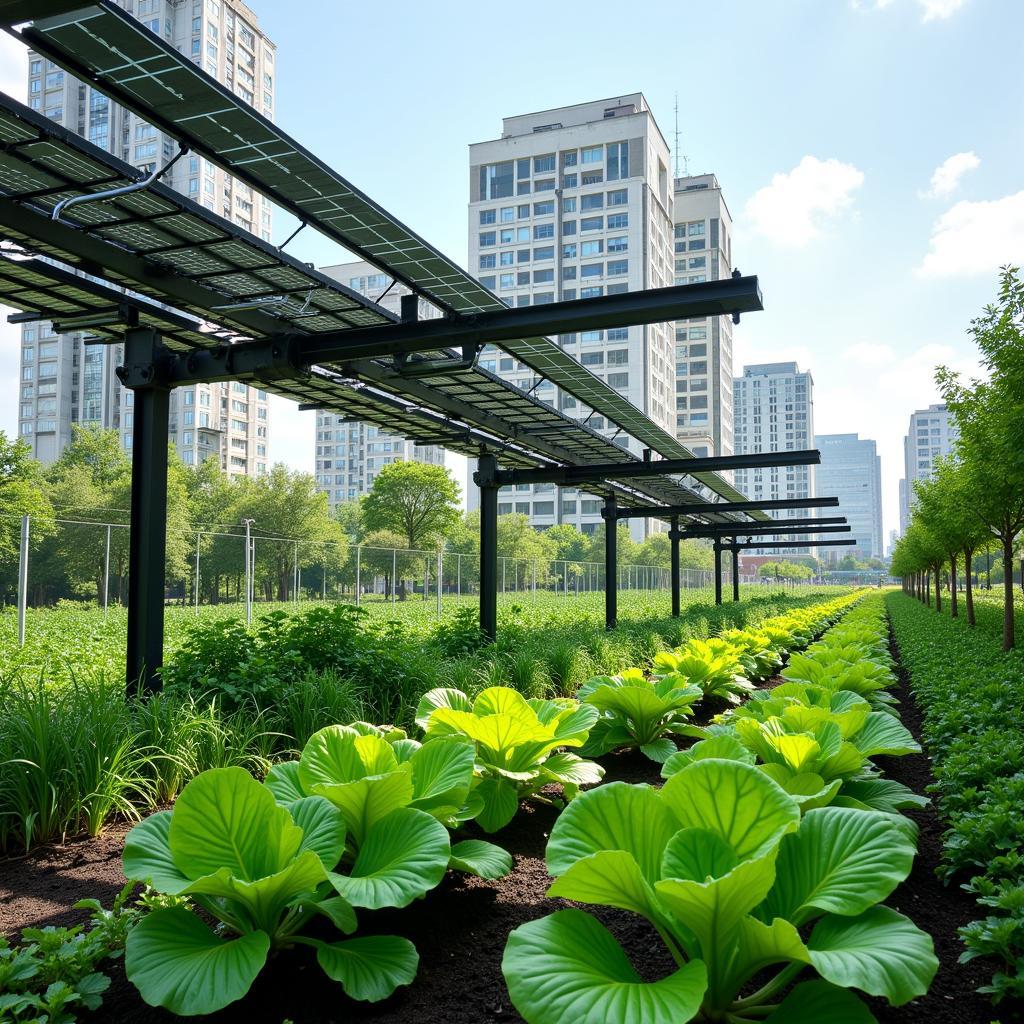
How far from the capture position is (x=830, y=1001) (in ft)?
6.44

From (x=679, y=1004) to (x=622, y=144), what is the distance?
97.4 metres

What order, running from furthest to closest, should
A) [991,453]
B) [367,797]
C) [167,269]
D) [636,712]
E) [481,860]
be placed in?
[991,453]
[167,269]
[636,712]
[481,860]
[367,797]

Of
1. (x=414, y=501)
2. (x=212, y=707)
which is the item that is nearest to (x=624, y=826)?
(x=212, y=707)

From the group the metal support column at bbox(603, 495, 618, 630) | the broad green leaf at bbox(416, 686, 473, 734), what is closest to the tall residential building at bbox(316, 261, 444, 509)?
the metal support column at bbox(603, 495, 618, 630)

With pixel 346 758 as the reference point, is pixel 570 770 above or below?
below

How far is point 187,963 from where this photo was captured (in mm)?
2217

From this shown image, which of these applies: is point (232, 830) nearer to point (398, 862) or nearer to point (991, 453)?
point (398, 862)

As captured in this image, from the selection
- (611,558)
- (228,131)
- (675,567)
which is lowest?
(675,567)

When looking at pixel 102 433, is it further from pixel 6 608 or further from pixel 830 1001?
pixel 830 1001

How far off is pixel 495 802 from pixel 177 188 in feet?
321

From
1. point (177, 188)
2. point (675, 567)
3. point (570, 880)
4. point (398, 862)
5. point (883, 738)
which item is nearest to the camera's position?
point (570, 880)

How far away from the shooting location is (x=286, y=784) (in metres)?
3.08

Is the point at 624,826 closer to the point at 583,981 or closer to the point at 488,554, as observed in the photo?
the point at 583,981

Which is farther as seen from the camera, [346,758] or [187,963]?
[346,758]
